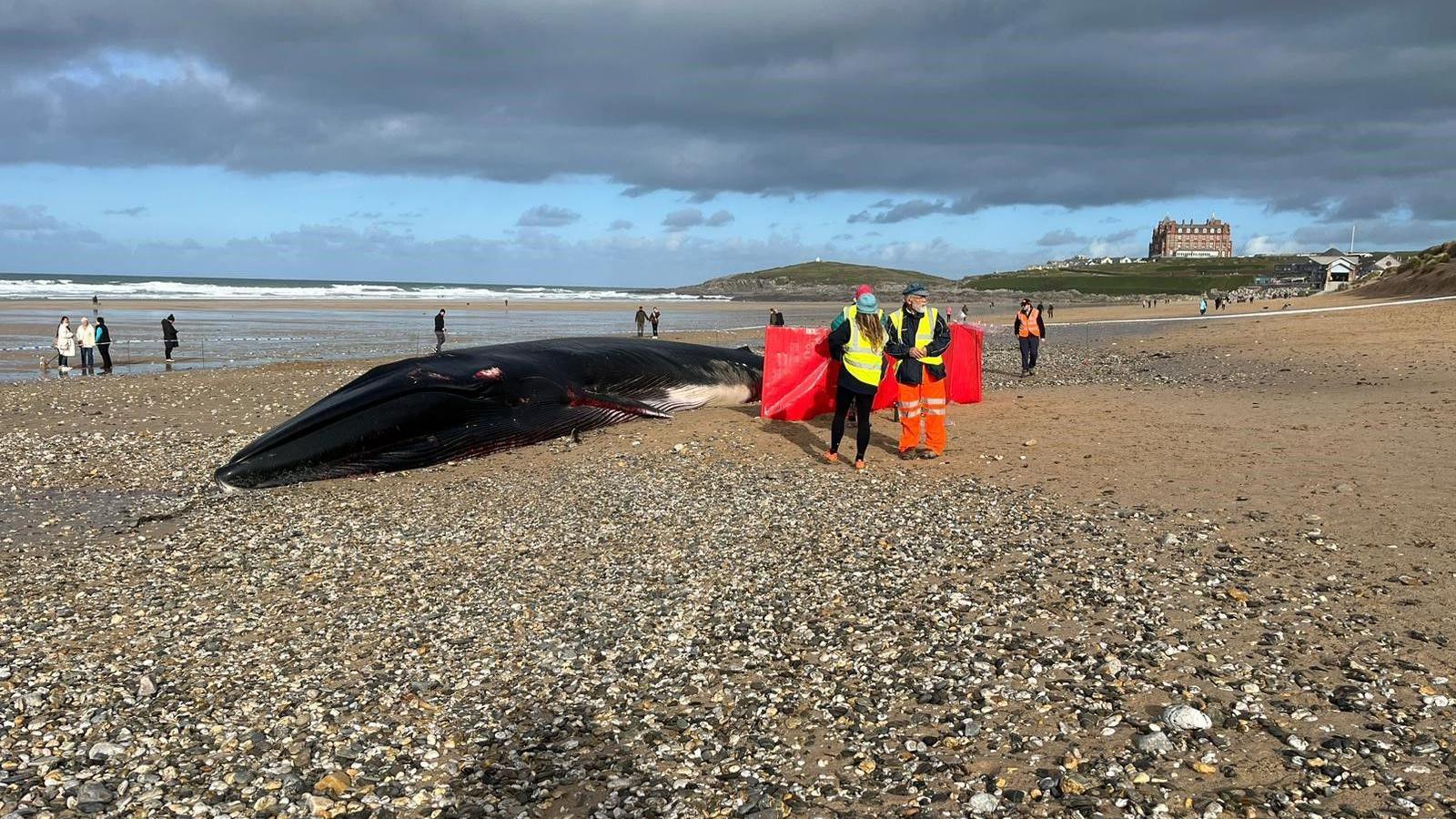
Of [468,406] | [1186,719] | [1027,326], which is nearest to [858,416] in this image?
[468,406]

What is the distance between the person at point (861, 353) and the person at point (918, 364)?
0.24m

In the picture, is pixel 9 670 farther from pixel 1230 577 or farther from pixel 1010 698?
pixel 1230 577

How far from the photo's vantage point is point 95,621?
5.66 meters

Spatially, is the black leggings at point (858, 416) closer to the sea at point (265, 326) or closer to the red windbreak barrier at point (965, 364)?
the red windbreak barrier at point (965, 364)

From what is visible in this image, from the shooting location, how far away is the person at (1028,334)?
1920cm

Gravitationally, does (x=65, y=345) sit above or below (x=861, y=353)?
above

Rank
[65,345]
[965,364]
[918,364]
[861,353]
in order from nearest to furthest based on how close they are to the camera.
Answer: [861,353]
[918,364]
[965,364]
[65,345]

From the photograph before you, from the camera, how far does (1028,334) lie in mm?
19312

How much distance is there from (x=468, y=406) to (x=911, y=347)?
16.1 feet

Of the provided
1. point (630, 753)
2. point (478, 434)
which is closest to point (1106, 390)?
point (478, 434)

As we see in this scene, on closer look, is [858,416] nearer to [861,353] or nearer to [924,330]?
[861,353]

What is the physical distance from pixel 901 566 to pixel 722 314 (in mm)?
61401

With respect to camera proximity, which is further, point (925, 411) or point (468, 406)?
point (468, 406)

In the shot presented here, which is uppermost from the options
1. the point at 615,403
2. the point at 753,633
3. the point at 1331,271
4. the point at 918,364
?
the point at 1331,271
